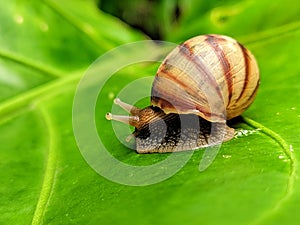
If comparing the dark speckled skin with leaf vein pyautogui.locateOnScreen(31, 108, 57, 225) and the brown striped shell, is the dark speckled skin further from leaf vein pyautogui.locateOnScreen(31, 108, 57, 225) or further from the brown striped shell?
leaf vein pyautogui.locateOnScreen(31, 108, 57, 225)

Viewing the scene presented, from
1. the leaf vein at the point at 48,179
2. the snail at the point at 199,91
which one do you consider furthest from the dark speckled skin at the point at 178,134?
the leaf vein at the point at 48,179

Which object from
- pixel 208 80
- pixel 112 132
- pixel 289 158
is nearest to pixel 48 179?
pixel 112 132

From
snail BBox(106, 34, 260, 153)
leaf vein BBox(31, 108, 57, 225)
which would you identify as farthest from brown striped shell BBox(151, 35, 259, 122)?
leaf vein BBox(31, 108, 57, 225)

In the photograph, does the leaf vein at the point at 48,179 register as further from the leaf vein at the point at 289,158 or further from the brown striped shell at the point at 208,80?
the leaf vein at the point at 289,158

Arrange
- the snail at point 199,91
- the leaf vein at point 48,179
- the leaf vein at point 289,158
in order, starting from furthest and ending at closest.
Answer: the snail at point 199,91, the leaf vein at point 48,179, the leaf vein at point 289,158

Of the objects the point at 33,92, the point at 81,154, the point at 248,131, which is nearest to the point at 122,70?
the point at 33,92

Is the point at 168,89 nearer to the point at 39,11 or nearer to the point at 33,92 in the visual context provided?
the point at 33,92
